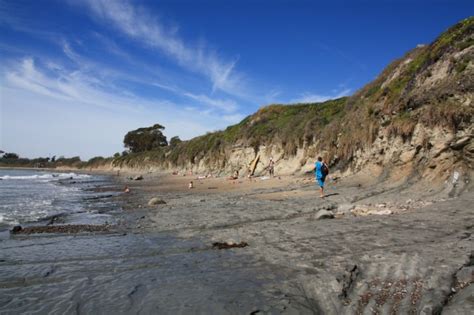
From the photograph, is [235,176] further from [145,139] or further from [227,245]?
[145,139]

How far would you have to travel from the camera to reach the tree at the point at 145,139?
81375 millimetres

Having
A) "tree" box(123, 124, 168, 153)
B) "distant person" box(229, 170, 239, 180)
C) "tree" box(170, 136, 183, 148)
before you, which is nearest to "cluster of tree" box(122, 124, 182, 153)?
"tree" box(123, 124, 168, 153)

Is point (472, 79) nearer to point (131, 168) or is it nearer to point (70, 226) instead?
point (70, 226)

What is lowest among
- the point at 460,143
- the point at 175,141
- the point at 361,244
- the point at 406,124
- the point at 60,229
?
the point at 60,229

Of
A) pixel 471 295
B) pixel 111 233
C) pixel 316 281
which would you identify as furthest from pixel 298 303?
pixel 111 233

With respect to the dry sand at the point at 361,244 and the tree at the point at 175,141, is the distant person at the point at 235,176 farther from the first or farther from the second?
the tree at the point at 175,141

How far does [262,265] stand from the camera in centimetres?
553

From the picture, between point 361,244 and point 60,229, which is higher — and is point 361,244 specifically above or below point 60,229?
above

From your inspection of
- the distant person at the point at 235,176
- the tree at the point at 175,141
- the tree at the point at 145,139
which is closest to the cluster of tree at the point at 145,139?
the tree at the point at 145,139

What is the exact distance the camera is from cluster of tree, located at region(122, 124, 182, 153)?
8138cm

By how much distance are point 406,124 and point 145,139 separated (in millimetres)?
73049

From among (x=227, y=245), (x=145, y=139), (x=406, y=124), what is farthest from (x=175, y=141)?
(x=227, y=245)

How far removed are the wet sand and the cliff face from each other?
10.3 ft

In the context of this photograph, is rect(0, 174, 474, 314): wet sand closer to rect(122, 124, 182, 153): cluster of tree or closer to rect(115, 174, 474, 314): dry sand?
rect(115, 174, 474, 314): dry sand
